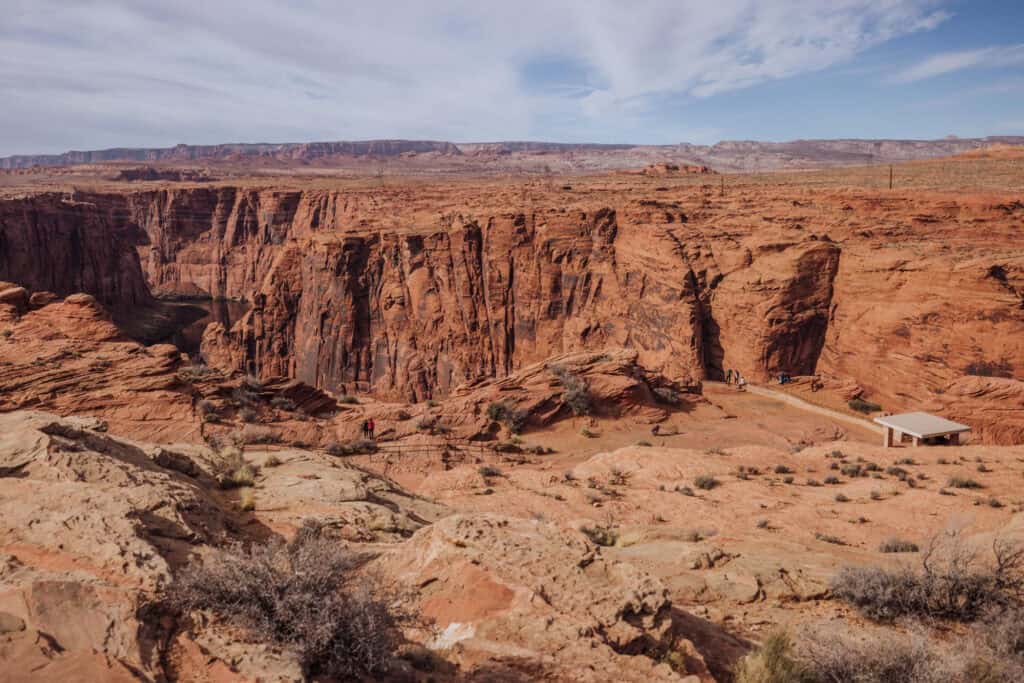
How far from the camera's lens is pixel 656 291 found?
3195 cm

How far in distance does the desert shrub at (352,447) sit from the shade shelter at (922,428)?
14849mm

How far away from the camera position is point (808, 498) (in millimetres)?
12086

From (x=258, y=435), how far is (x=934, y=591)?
12915 mm

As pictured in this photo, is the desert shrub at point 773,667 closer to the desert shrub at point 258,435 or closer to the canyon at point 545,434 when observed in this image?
the canyon at point 545,434

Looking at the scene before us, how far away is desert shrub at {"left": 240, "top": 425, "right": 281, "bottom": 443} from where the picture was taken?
44.5ft

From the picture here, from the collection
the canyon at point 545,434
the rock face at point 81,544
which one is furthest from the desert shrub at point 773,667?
the rock face at point 81,544

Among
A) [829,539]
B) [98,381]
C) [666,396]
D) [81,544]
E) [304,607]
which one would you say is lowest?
[666,396]

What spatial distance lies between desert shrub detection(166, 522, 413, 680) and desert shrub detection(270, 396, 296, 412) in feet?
45.4

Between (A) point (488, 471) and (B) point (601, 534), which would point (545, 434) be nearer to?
(A) point (488, 471)

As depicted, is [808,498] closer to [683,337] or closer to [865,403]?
[865,403]

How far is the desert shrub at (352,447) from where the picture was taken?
49.8 ft

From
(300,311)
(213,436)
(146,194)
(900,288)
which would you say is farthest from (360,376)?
(146,194)

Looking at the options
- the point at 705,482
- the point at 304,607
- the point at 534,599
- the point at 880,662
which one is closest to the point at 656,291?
the point at 705,482

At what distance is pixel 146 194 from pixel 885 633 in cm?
9866
